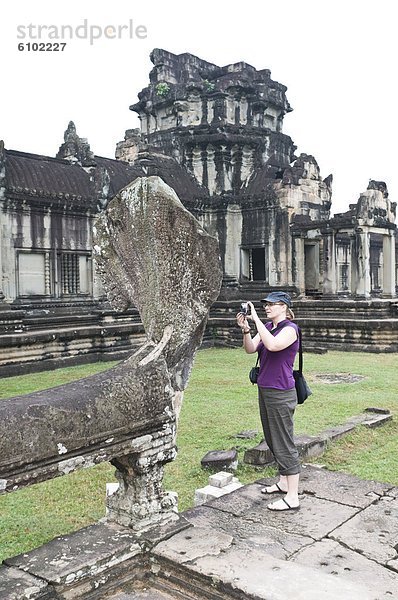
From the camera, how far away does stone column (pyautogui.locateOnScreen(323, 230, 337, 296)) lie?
68.3 feet

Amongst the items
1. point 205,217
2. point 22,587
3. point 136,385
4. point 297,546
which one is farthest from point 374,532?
point 205,217

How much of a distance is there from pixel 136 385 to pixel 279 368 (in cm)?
116

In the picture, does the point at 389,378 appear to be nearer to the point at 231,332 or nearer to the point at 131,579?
the point at 231,332

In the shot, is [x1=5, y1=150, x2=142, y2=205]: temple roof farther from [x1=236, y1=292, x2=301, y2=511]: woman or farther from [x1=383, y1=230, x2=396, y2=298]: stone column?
[x1=236, y1=292, x2=301, y2=511]: woman

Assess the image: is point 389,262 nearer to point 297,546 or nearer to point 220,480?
point 220,480

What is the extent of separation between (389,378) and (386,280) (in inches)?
415

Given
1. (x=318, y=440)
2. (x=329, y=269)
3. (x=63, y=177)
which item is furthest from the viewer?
(x=329, y=269)

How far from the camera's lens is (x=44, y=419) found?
10.1ft

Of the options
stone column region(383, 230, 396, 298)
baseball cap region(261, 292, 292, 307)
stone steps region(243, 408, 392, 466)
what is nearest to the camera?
baseball cap region(261, 292, 292, 307)

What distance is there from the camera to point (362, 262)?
20.0m

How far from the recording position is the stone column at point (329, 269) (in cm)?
2083

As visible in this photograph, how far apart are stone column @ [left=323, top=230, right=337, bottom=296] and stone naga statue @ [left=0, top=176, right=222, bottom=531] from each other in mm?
17065

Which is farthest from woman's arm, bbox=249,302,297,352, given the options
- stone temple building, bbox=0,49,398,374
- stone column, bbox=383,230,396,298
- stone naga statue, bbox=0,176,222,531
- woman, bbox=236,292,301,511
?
stone column, bbox=383,230,396,298

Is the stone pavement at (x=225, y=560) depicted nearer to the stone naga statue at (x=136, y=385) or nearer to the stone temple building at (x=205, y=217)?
the stone naga statue at (x=136, y=385)
